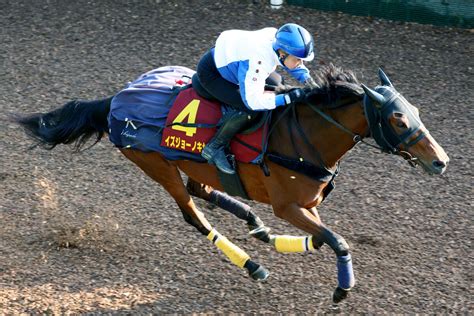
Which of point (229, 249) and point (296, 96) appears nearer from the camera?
point (296, 96)

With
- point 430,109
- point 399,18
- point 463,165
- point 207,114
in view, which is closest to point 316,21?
point 399,18

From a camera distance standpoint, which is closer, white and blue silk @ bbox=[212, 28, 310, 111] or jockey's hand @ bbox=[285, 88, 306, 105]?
white and blue silk @ bbox=[212, 28, 310, 111]

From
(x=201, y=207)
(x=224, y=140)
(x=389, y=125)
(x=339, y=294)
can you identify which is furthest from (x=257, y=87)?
(x=201, y=207)

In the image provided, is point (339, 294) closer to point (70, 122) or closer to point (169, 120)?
point (169, 120)

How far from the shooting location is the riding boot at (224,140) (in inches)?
232

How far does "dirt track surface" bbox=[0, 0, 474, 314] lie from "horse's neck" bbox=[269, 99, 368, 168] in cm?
106

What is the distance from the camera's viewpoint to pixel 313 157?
575 cm

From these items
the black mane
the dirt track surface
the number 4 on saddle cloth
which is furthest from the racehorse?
the dirt track surface

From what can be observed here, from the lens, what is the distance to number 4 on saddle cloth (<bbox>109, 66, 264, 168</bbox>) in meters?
6.08

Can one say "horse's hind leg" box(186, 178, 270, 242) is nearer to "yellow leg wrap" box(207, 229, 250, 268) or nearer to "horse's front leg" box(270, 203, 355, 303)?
"yellow leg wrap" box(207, 229, 250, 268)

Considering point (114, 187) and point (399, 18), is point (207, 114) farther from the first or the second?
point (399, 18)

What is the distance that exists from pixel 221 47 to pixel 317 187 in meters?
1.19

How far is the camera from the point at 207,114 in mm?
6105

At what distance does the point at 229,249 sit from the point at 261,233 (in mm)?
354
